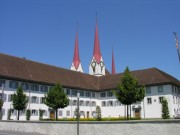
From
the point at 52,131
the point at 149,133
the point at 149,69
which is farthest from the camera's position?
the point at 149,69

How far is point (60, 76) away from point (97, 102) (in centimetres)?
1156

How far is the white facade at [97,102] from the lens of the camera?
4382 centimetres

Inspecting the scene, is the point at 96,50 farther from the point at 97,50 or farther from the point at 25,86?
the point at 25,86

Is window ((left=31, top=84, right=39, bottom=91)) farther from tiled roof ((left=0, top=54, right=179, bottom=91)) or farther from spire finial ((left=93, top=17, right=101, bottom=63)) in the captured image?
spire finial ((left=93, top=17, right=101, bottom=63))

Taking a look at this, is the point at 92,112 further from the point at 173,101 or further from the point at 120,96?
the point at 120,96

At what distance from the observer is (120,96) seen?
3656 centimetres

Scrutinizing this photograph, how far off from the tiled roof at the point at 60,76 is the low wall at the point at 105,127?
20665mm

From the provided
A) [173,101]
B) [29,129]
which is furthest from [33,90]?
[173,101]

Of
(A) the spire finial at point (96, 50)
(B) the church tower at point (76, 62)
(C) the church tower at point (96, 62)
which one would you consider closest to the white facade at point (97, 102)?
(C) the church tower at point (96, 62)

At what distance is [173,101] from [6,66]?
1264 inches

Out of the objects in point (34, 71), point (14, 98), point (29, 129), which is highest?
point (34, 71)

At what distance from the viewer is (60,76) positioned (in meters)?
55.8

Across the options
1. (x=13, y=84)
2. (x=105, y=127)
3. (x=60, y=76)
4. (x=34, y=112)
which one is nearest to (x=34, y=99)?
(x=34, y=112)

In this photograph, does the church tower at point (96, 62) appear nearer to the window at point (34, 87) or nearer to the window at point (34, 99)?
the window at point (34, 87)
